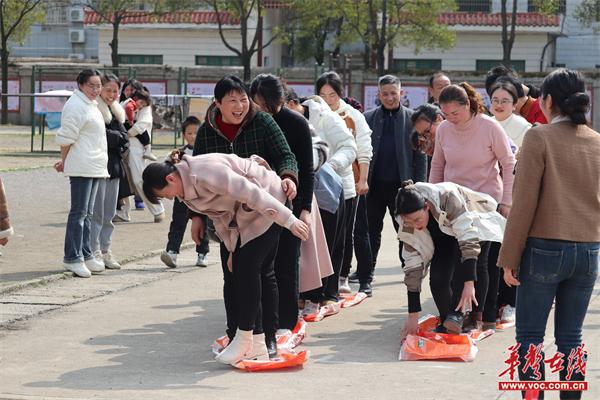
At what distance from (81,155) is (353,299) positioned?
8.76ft

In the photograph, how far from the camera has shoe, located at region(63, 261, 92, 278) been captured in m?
10.8

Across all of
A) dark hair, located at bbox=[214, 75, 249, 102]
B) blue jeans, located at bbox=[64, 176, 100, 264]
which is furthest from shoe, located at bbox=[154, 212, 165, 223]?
dark hair, located at bbox=[214, 75, 249, 102]

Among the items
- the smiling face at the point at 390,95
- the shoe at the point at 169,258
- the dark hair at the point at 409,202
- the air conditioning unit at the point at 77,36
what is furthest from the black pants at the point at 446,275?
the air conditioning unit at the point at 77,36

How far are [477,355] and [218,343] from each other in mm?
1611

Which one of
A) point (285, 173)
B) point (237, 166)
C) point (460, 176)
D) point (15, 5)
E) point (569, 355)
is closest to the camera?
point (569, 355)

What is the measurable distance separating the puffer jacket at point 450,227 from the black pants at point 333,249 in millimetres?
1067

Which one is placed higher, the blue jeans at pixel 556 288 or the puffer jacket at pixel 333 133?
the puffer jacket at pixel 333 133

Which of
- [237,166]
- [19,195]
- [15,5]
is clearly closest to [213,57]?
[15,5]

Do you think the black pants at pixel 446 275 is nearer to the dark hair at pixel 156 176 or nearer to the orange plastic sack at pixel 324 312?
the orange plastic sack at pixel 324 312

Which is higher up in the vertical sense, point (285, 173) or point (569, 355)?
point (285, 173)

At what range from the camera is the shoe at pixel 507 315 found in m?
8.94

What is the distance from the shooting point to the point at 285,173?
7570mm

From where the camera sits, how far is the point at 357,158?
394 inches

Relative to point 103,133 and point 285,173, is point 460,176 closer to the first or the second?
point 285,173
